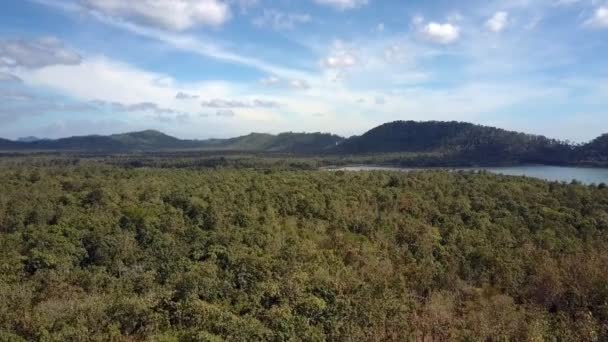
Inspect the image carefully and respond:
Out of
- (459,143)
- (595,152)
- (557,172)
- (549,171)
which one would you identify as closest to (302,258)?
(557,172)

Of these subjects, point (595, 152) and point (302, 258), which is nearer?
point (302, 258)

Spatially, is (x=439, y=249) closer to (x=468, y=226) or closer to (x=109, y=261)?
(x=468, y=226)

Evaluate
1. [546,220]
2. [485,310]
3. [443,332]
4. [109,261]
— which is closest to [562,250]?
[546,220]

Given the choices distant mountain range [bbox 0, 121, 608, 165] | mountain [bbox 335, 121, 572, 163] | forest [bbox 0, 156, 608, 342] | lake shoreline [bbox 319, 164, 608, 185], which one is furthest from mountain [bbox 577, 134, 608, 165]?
forest [bbox 0, 156, 608, 342]

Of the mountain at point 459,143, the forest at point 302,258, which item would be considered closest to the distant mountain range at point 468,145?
the mountain at point 459,143

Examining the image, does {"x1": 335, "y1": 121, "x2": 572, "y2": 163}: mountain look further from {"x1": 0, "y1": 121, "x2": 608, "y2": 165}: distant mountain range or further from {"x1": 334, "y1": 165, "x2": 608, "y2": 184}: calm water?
{"x1": 334, "y1": 165, "x2": 608, "y2": 184}: calm water

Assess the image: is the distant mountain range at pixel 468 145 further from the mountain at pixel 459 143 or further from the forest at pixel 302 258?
the forest at pixel 302 258

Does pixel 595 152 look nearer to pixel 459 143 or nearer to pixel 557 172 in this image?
pixel 557 172
